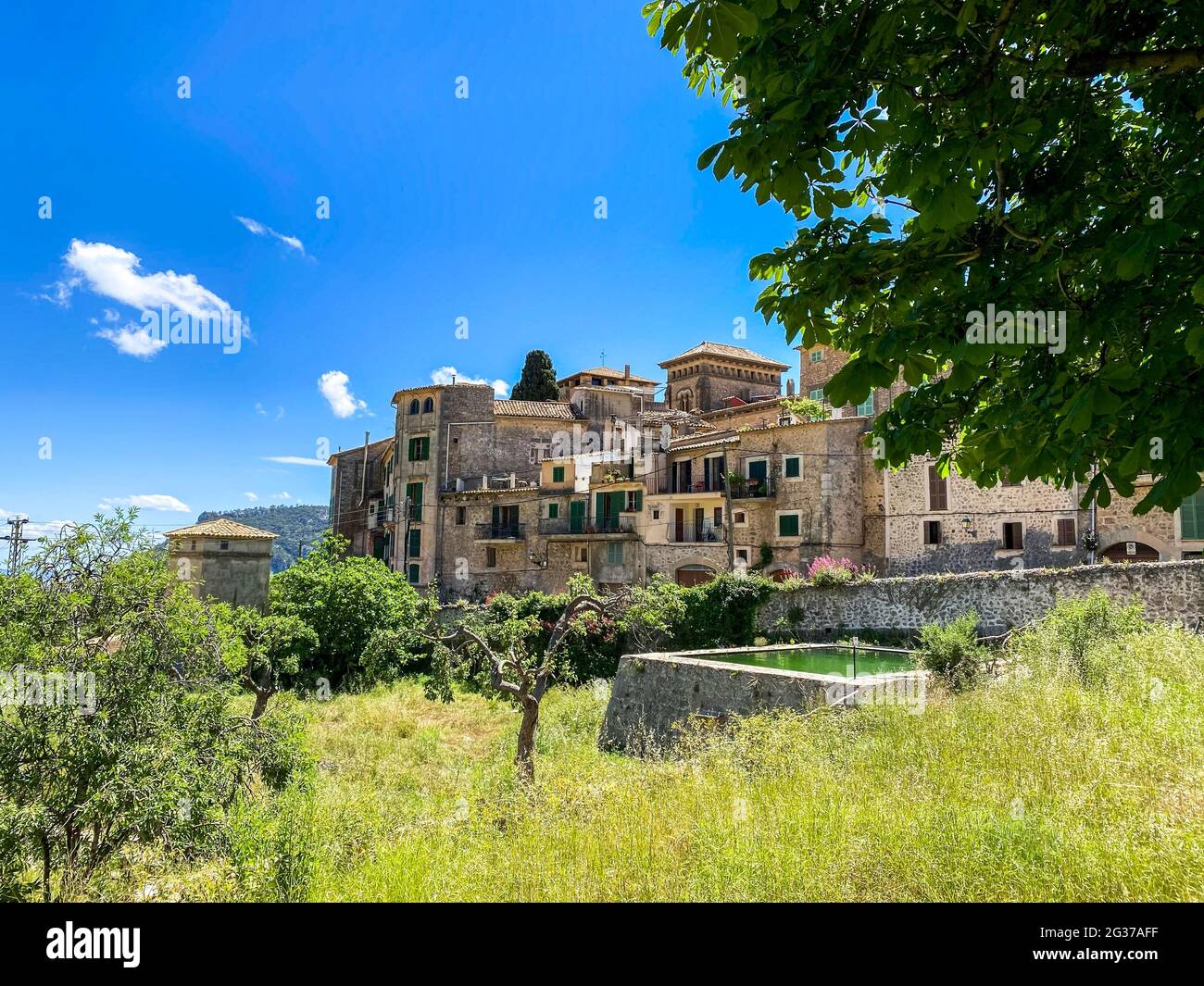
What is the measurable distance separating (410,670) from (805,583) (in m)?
15.8

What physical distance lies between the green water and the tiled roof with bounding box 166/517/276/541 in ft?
85.6

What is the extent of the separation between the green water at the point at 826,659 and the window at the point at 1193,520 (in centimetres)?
1462

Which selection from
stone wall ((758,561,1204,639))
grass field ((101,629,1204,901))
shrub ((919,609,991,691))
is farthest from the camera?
stone wall ((758,561,1204,639))

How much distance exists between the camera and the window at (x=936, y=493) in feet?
89.0

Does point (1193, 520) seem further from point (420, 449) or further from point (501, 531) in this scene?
point (420, 449)

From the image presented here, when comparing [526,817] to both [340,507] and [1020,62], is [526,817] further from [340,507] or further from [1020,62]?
[340,507]

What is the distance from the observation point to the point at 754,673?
13.1 metres

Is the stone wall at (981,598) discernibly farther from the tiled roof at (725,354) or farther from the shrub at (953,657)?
the tiled roof at (725,354)

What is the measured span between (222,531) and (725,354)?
33850mm

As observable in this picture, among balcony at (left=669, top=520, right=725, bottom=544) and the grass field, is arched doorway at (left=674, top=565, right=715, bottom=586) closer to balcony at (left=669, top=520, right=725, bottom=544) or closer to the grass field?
balcony at (left=669, top=520, right=725, bottom=544)

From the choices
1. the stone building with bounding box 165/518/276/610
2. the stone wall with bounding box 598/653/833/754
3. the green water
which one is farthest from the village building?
the stone wall with bounding box 598/653/833/754

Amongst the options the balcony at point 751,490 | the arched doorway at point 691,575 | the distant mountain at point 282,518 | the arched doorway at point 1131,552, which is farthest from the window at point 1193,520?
the distant mountain at point 282,518

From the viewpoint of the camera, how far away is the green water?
13031 millimetres
